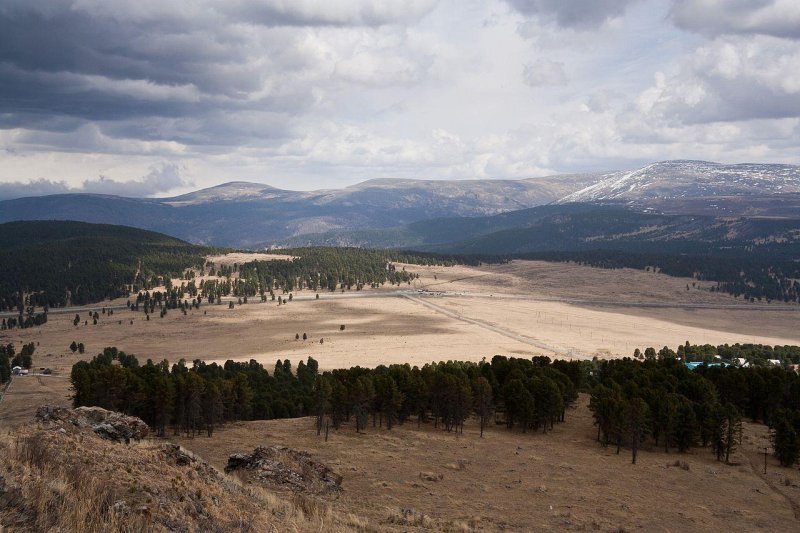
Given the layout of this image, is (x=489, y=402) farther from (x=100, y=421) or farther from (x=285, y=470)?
(x=100, y=421)

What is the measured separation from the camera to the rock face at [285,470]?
4022 cm

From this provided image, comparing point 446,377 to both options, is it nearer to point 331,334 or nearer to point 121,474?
point 121,474

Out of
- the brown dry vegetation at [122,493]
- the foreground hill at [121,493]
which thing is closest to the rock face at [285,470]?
the foreground hill at [121,493]

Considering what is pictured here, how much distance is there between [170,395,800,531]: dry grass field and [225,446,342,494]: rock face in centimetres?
218

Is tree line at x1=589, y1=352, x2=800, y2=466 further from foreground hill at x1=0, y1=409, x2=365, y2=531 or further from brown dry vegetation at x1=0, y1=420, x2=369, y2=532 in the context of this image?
foreground hill at x1=0, y1=409, x2=365, y2=531

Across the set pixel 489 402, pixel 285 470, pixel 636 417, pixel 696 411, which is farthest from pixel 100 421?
pixel 696 411

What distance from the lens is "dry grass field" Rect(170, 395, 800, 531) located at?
42.2 metres

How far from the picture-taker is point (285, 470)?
4175 centimetres

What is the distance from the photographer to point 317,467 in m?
45.4

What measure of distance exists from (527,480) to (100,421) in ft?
118

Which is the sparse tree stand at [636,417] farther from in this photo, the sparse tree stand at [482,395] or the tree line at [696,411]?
the sparse tree stand at [482,395]

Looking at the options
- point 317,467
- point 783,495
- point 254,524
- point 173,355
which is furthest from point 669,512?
point 173,355

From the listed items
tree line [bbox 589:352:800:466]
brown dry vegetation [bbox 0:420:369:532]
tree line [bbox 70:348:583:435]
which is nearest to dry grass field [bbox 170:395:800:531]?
tree line [bbox 589:352:800:466]

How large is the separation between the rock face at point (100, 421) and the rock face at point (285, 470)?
7432mm
